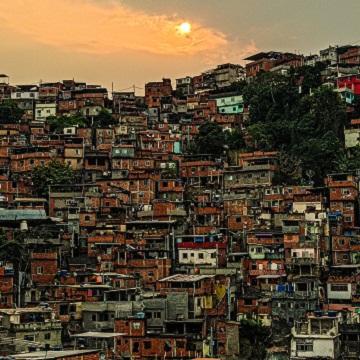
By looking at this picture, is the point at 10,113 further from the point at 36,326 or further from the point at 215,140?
the point at 36,326

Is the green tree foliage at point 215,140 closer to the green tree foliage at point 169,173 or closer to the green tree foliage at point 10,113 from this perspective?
the green tree foliage at point 169,173

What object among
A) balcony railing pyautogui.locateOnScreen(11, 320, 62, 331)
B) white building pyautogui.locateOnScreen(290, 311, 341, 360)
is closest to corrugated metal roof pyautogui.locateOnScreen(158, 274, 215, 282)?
white building pyautogui.locateOnScreen(290, 311, 341, 360)

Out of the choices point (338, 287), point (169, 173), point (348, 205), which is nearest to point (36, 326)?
point (338, 287)

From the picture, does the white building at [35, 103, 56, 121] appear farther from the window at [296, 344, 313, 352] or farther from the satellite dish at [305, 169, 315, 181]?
the window at [296, 344, 313, 352]

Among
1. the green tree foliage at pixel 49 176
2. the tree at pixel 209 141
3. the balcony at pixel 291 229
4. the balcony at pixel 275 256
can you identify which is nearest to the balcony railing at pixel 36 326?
the balcony at pixel 275 256

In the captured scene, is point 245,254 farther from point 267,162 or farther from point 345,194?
point 267,162

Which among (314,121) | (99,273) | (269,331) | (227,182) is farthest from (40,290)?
(314,121)
